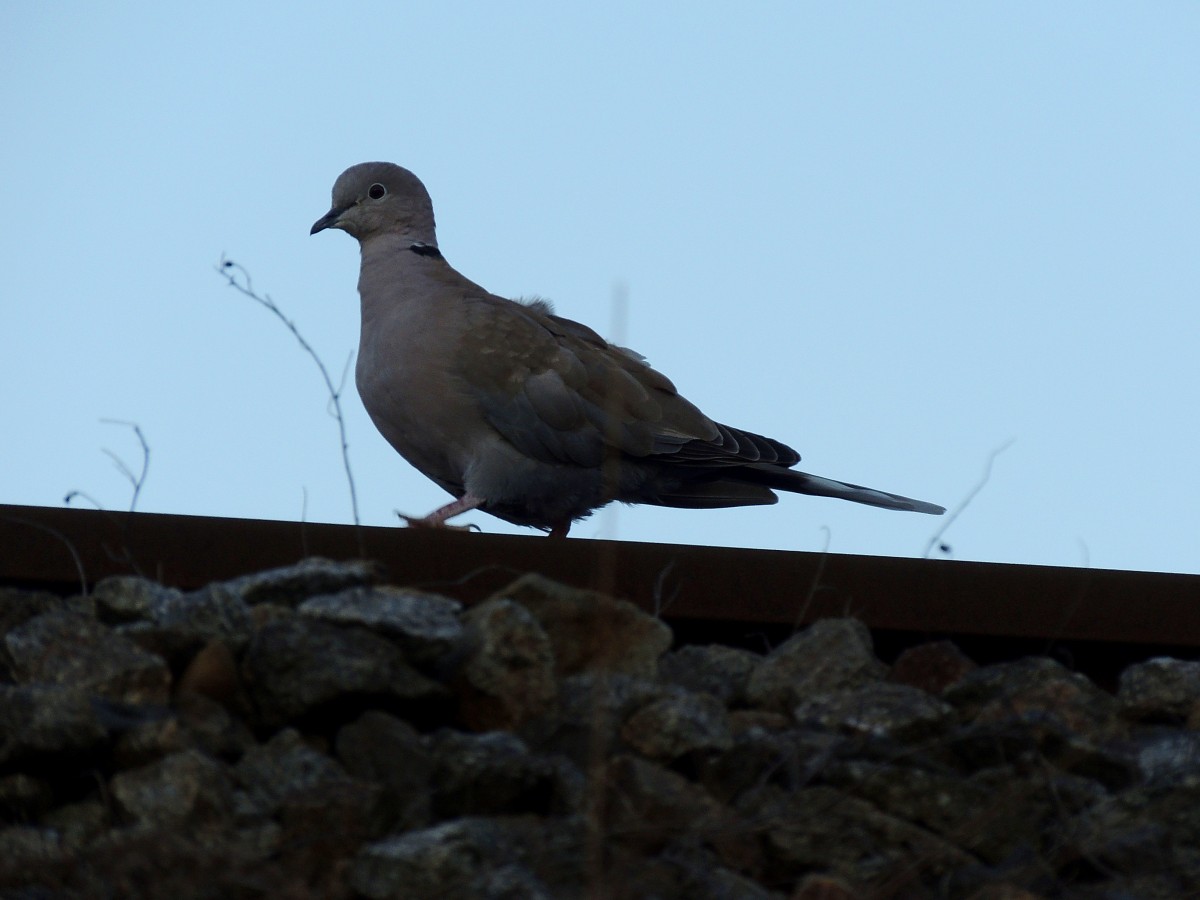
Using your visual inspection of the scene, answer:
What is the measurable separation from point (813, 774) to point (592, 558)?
0.93 meters

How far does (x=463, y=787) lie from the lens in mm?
2432

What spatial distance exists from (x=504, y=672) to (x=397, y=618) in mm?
201

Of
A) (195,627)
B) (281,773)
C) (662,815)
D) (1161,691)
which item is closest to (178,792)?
(281,773)

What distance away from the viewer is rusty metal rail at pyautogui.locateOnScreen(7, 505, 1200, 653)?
11.1 feet

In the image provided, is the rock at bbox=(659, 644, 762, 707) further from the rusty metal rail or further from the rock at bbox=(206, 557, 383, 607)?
the rock at bbox=(206, 557, 383, 607)

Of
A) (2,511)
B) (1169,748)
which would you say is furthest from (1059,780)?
(2,511)

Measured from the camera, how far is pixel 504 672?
108 inches

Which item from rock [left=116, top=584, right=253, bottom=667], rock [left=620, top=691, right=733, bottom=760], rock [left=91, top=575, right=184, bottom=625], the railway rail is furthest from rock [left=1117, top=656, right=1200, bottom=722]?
rock [left=91, top=575, right=184, bottom=625]

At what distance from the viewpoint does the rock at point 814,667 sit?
302cm

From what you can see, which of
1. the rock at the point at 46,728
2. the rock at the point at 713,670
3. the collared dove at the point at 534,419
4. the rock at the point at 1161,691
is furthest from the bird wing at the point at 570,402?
the rock at the point at 46,728

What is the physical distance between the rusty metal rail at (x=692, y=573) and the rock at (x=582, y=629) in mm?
368

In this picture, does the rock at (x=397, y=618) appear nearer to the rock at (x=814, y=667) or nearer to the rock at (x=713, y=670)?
the rock at (x=713, y=670)

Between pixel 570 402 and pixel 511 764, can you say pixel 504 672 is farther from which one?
pixel 570 402

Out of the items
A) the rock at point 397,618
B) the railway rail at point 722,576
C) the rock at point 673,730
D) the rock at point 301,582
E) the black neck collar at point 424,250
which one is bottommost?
the rock at point 673,730
